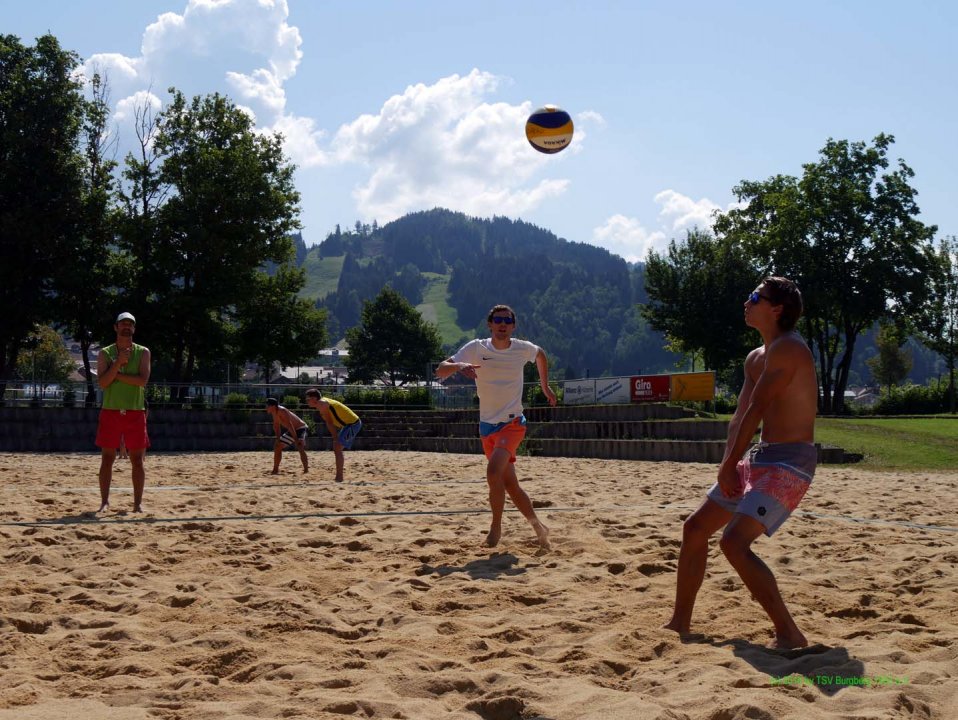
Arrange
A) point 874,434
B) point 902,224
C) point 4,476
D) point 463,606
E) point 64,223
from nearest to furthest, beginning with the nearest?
1. point 463,606
2. point 4,476
3. point 874,434
4. point 64,223
5. point 902,224

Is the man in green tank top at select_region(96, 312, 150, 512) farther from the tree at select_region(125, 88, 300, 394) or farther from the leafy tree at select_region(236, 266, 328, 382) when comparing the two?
the leafy tree at select_region(236, 266, 328, 382)

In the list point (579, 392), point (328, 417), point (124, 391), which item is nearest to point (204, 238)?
point (579, 392)

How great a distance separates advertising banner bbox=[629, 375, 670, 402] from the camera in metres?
22.4

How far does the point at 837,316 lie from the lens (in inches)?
1757

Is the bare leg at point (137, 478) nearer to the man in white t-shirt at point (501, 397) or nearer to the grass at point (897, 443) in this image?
the man in white t-shirt at point (501, 397)

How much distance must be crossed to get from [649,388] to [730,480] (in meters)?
19.1

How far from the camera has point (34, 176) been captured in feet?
94.7

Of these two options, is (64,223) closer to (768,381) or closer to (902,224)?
(768,381)

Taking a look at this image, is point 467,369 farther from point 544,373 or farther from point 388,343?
point 388,343

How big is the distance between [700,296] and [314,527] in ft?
136

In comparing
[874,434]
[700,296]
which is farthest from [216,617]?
[700,296]

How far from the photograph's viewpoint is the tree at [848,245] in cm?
4141

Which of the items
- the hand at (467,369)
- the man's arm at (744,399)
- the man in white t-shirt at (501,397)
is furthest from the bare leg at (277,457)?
the man's arm at (744,399)

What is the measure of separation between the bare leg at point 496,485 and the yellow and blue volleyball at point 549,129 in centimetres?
728
